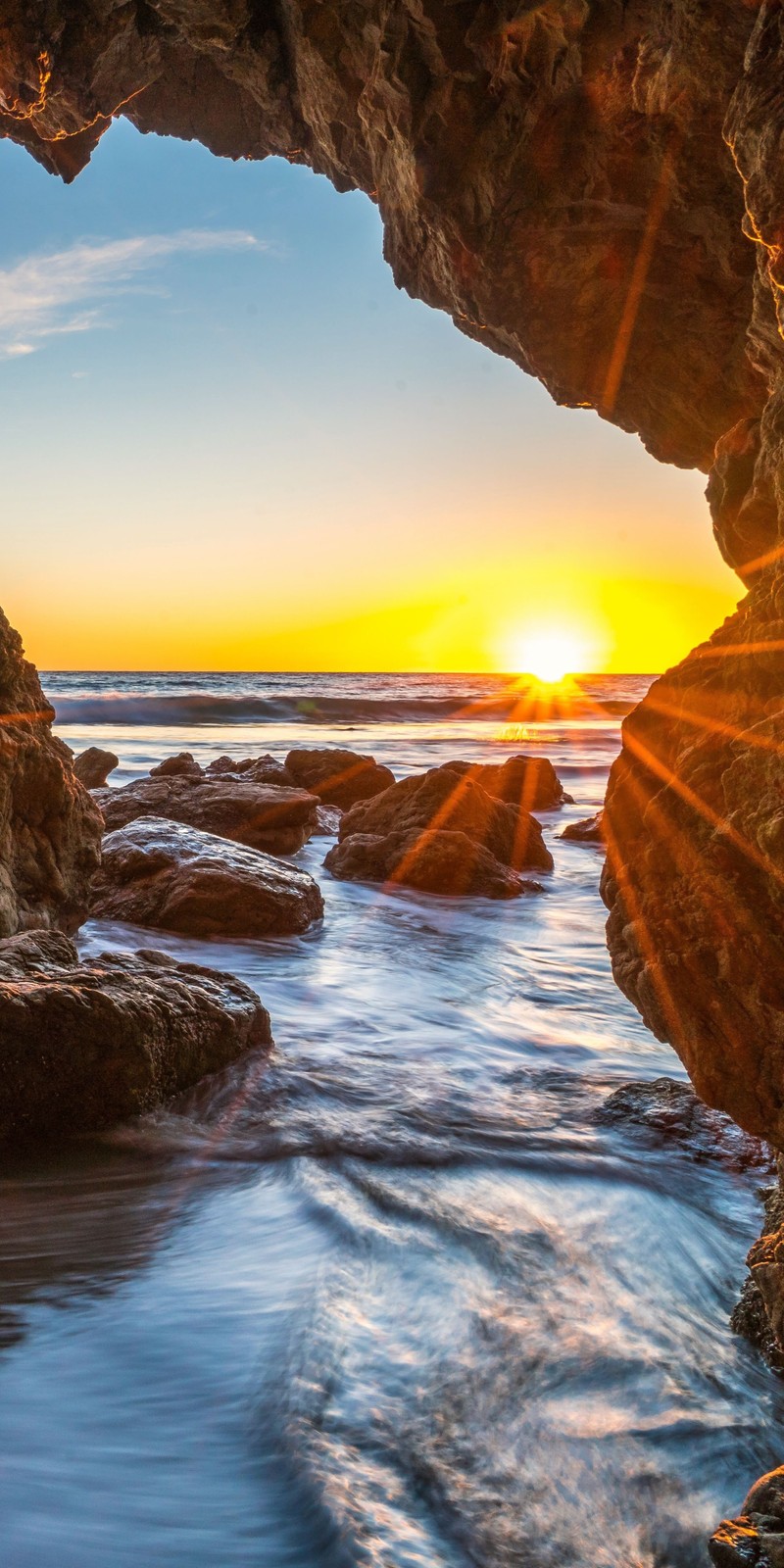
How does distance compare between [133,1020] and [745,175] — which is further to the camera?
[133,1020]

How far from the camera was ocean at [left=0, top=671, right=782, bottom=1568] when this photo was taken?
1897mm

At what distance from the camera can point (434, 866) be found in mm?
8734

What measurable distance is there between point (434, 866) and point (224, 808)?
2277 mm

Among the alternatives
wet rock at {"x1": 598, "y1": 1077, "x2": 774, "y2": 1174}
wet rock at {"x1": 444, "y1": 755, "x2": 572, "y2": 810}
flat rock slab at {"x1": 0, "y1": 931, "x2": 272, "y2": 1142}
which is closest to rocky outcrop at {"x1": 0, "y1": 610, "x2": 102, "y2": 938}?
flat rock slab at {"x1": 0, "y1": 931, "x2": 272, "y2": 1142}

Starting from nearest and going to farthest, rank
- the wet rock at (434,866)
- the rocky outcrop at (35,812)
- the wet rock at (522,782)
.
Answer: the rocky outcrop at (35,812) < the wet rock at (434,866) < the wet rock at (522,782)

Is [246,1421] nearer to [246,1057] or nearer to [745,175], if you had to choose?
[246,1057]

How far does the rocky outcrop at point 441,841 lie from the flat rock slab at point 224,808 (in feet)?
1.94

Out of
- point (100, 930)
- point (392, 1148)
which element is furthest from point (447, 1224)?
point (100, 930)

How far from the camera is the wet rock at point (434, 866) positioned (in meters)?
8.73

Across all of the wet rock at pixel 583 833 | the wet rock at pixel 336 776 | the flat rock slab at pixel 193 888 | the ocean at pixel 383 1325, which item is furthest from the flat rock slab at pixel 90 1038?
the wet rock at pixel 336 776

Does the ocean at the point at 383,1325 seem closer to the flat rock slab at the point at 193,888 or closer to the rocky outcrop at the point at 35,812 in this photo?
the rocky outcrop at the point at 35,812

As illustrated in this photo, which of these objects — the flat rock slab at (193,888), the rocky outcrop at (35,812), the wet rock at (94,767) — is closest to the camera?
the rocky outcrop at (35,812)

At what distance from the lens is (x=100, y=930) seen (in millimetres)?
6266

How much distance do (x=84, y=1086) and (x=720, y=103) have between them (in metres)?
4.99
